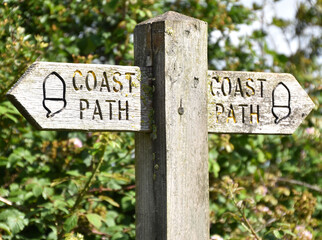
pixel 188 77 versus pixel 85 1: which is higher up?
pixel 85 1

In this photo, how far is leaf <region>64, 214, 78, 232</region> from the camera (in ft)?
7.89

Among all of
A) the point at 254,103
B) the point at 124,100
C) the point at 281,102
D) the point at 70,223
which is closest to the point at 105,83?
the point at 124,100

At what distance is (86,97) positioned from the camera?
164cm

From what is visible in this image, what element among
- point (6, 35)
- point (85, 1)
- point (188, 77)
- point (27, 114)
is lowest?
point (27, 114)

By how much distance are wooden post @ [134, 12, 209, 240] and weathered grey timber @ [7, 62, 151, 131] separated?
66 millimetres

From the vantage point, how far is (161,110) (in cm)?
171

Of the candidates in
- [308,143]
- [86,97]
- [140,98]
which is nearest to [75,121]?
[86,97]

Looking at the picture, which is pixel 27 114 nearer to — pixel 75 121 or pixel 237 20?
pixel 75 121

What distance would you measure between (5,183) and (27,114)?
134 cm

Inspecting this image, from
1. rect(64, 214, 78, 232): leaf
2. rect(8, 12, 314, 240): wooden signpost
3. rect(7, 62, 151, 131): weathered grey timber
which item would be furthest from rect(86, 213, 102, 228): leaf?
rect(7, 62, 151, 131): weathered grey timber

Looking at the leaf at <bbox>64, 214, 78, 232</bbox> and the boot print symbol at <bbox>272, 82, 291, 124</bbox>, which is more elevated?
the boot print symbol at <bbox>272, 82, 291, 124</bbox>

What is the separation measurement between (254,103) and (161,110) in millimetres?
373

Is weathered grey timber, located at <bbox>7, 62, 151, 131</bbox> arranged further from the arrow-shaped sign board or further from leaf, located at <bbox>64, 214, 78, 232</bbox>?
leaf, located at <bbox>64, 214, 78, 232</bbox>

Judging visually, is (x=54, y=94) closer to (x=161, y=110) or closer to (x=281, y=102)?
(x=161, y=110)
